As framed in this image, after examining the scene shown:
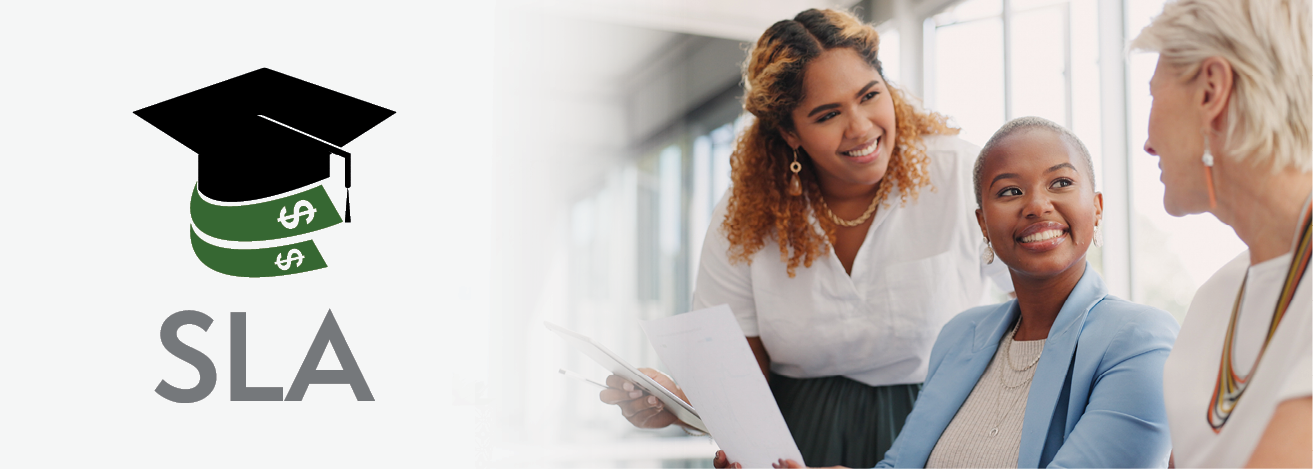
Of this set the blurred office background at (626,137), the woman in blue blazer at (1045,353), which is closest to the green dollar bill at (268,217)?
the blurred office background at (626,137)

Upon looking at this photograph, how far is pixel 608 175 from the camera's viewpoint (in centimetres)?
334

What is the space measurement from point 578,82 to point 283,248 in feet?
5.24

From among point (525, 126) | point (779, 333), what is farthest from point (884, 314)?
point (525, 126)

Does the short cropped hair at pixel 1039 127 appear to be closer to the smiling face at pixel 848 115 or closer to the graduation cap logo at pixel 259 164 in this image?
the smiling face at pixel 848 115

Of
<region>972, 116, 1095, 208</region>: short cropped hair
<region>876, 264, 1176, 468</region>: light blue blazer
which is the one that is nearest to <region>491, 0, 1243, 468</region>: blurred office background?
<region>972, 116, 1095, 208</region>: short cropped hair

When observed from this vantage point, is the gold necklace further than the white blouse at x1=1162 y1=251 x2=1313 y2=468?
Yes

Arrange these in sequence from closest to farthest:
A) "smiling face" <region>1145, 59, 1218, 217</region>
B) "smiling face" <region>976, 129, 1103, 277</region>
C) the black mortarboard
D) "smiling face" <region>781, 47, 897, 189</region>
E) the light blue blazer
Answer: "smiling face" <region>1145, 59, 1218, 217</region> < the light blue blazer < "smiling face" <region>976, 129, 1103, 277</region> < "smiling face" <region>781, 47, 897, 189</region> < the black mortarboard

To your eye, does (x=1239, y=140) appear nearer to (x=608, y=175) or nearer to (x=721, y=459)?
(x=721, y=459)

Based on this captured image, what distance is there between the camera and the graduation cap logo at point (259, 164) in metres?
1.84

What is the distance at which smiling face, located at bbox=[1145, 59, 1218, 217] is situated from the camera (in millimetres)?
→ 740

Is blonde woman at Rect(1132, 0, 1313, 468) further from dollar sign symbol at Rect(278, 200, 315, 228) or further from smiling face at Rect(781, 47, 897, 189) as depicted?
dollar sign symbol at Rect(278, 200, 315, 228)

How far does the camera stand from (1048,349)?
1067mm

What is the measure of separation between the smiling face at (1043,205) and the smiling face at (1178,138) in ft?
0.92

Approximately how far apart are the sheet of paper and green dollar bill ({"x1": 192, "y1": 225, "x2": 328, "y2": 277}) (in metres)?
1.21
